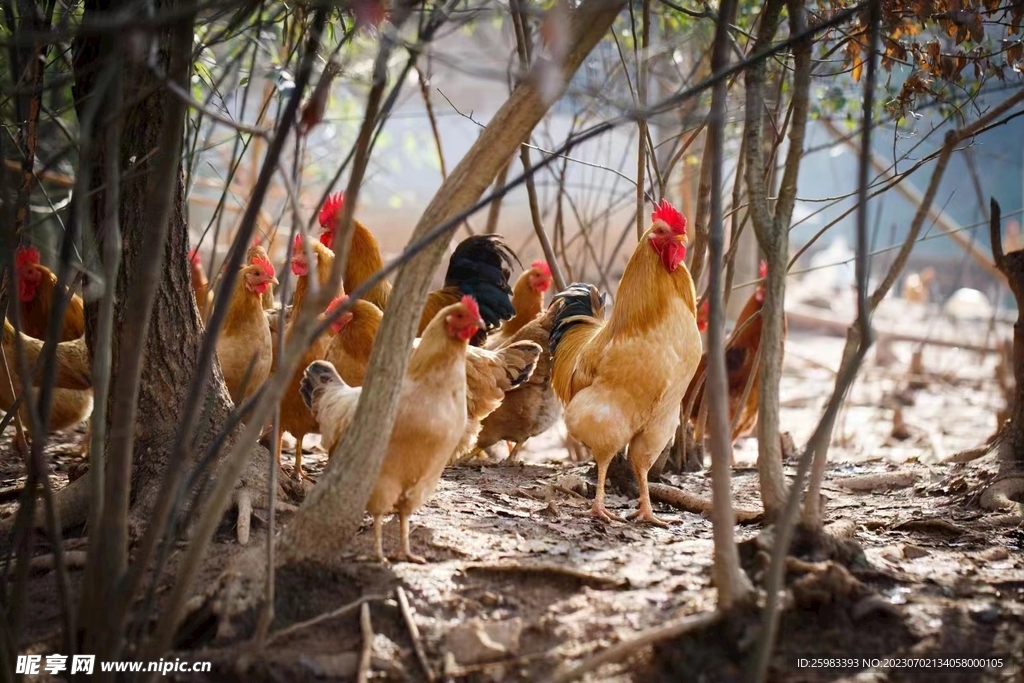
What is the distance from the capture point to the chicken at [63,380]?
18.3 ft

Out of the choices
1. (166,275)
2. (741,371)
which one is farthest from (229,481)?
(741,371)

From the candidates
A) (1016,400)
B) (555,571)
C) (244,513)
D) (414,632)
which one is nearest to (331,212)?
(244,513)

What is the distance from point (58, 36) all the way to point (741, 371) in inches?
229

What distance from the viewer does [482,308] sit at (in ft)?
19.9

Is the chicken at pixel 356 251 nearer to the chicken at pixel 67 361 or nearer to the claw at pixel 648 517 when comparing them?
the chicken at pixel 67 361

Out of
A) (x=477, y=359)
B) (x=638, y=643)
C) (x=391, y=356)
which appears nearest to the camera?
(x=638, y=643)

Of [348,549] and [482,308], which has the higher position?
[482,308]

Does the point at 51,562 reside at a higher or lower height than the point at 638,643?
lower

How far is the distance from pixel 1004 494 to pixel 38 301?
6168 millimetres

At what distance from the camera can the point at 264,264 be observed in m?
5.78

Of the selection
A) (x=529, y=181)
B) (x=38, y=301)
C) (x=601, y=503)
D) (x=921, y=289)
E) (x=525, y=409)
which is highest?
(x=921, y=289)

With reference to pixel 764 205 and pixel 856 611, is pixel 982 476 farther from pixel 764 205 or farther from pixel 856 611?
pixel 764 205

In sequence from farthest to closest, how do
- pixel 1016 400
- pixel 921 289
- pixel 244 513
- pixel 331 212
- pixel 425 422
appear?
1. pixel 921 289
2. pixel 331 212
3. pixel 1016 400
4. pixel 244 513
5. pixel 425 422

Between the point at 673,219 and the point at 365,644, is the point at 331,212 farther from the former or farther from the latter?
the point at 365,644
